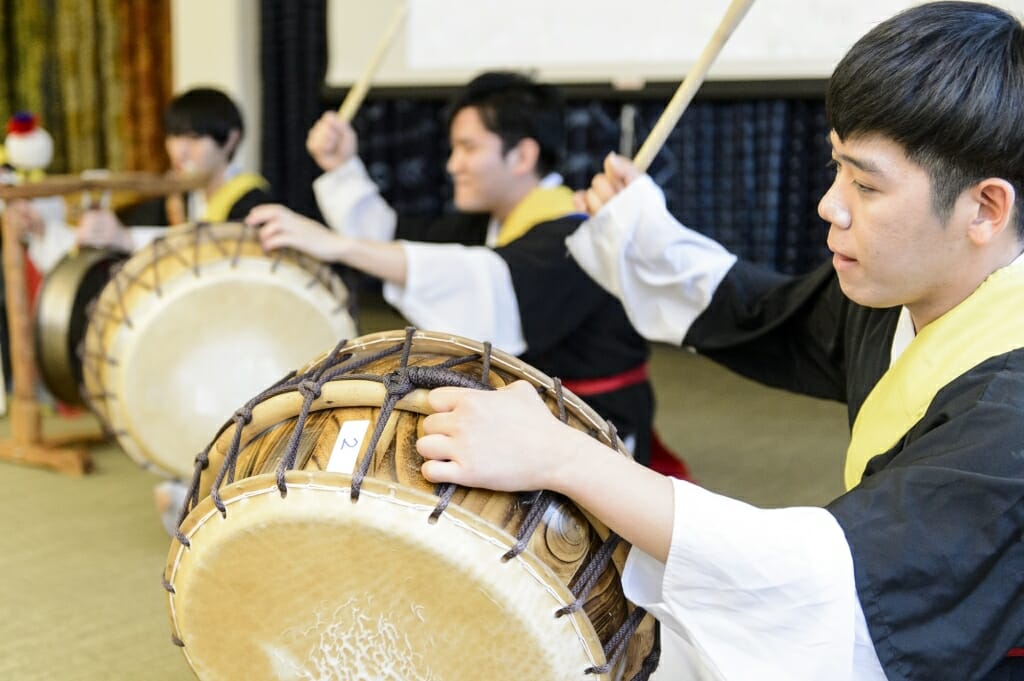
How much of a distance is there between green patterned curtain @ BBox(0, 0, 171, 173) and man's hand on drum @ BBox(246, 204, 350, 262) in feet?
11.7

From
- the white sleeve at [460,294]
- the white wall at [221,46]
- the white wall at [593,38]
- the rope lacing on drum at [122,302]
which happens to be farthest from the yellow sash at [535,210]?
the white wall at [221,46]

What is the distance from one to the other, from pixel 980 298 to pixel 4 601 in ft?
5.32

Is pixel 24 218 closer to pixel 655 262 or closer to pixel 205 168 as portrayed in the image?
pixel 205 168

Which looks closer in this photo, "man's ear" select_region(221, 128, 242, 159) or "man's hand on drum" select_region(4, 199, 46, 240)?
"man's hand on drum" select_region(4, 199, 46, 240)

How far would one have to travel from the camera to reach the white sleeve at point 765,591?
83 centimetres

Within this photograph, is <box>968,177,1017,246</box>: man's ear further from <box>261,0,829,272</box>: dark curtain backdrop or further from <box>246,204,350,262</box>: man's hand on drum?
<box>261,0,829,272</box>: dark curtain backdrop

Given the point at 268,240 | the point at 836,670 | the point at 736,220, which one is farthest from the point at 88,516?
the point at 736,220

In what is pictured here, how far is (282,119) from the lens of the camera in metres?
4.86

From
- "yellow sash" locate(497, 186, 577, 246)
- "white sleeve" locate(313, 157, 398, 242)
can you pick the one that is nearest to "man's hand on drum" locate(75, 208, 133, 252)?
"white sleeve" locate(313, 157, 398, 242)

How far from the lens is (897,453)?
0.97 metres

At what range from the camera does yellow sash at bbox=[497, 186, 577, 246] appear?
7.06 feet

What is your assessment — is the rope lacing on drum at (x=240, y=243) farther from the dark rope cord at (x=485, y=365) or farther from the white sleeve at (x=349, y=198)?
the dark rope cord at (x=485, y=365)

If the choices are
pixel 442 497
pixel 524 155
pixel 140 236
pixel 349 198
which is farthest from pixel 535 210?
pixel 442 497

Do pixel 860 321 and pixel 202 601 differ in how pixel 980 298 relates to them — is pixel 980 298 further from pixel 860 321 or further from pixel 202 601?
pixel 202 601
